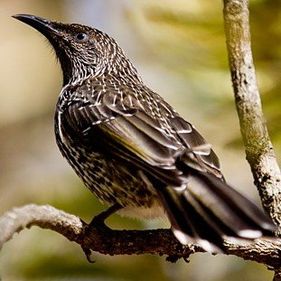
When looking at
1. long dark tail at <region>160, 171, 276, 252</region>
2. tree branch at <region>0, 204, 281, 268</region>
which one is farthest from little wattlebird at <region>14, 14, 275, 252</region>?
tree branch at <region>0, 204, 281, 268</region>

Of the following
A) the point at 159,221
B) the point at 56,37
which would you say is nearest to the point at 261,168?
the point at 159,221

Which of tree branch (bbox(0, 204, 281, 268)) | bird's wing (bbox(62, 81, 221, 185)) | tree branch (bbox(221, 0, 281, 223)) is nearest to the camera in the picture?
tree branch (bbox(0, 204, 281, 268))

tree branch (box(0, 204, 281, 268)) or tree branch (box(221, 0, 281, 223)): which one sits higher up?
tree branch (box(221, 0, 281, 223))

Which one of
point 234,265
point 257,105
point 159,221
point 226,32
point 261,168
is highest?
point 226,32

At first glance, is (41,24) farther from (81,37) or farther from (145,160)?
(145,160)

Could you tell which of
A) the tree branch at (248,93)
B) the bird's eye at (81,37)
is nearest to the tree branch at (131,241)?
the tree branch at (248,93)

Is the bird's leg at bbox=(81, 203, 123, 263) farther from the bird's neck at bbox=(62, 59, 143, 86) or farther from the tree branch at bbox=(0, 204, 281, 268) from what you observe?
the bird's neck at bbox=(62, 59, 143, 86)

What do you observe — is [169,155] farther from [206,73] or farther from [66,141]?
[66,141]
